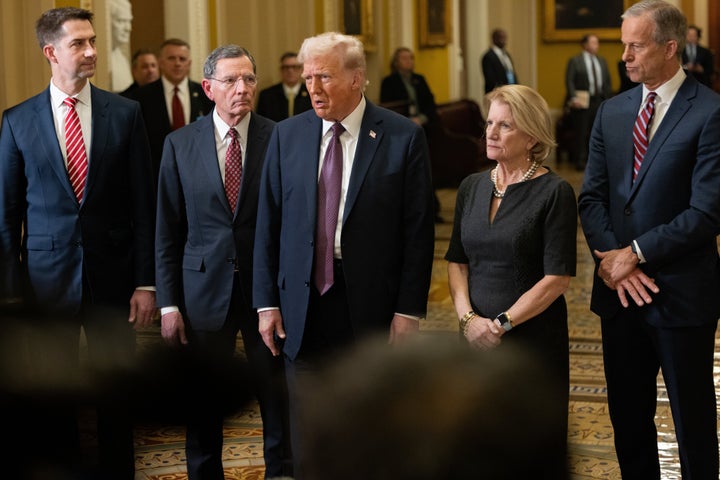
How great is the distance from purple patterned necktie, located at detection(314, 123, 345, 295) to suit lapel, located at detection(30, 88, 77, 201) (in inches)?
34.5

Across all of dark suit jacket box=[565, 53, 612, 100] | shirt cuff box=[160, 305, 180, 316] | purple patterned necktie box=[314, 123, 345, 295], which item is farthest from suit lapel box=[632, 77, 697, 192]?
dark suit jacket box=[565, 53, 612, 100]

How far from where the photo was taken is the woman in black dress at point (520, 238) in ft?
9.50

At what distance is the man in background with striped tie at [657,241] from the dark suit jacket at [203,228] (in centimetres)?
110

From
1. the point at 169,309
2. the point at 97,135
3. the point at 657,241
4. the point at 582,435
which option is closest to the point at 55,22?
the point at 97,135

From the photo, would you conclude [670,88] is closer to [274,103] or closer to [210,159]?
[210,159]

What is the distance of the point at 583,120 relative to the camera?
1702 centimetres

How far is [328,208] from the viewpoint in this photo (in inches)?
121

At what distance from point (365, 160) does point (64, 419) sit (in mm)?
2039

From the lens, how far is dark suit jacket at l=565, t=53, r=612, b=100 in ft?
56.0

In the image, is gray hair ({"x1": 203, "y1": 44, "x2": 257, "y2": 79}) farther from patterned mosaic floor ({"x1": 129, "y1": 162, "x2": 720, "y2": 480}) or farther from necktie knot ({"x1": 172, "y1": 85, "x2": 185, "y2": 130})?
necktie knot ({"x1": 172, "y1": 85, "x2": 185, "y2": 130})

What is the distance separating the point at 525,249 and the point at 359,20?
1126 centimetres

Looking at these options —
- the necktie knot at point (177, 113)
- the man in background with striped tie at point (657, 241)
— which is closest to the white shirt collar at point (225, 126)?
the man in background with striped tie at point (657, 241)

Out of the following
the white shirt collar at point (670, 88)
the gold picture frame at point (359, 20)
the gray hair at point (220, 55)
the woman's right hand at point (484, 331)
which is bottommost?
the woman's right hand at point (484, 331)

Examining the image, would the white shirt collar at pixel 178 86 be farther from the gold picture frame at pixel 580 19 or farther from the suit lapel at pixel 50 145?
the gold picture frame at pixel 580 19
